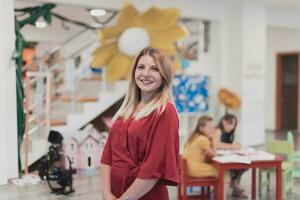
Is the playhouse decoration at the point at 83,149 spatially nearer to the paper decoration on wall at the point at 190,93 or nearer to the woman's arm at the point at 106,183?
the paper decoration on wall at the point at 190,93

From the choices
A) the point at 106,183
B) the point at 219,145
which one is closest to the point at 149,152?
the point at 106,183

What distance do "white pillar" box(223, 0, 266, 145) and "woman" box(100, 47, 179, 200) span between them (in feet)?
19.9

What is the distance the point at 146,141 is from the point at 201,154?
7.64 ft

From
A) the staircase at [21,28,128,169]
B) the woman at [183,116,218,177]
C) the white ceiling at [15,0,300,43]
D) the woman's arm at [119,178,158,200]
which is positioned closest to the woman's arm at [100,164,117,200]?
the woman's arm at [119,178,158,200]

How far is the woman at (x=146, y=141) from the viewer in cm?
173

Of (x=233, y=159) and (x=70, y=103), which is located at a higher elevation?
(x=70, y=103)

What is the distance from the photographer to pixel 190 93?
23.2 feet

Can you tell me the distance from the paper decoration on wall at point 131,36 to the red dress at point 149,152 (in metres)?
3.44

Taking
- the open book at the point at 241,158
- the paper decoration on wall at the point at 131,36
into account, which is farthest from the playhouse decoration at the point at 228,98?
the open book at the point at 241,158

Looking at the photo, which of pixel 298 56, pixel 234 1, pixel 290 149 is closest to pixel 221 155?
pixel 290 149

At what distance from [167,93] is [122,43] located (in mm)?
3472

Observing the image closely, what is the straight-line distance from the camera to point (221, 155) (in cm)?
411

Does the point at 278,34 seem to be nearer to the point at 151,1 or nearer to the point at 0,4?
the point at 151,1

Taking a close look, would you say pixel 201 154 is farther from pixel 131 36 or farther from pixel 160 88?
Result: pixel 160 88
